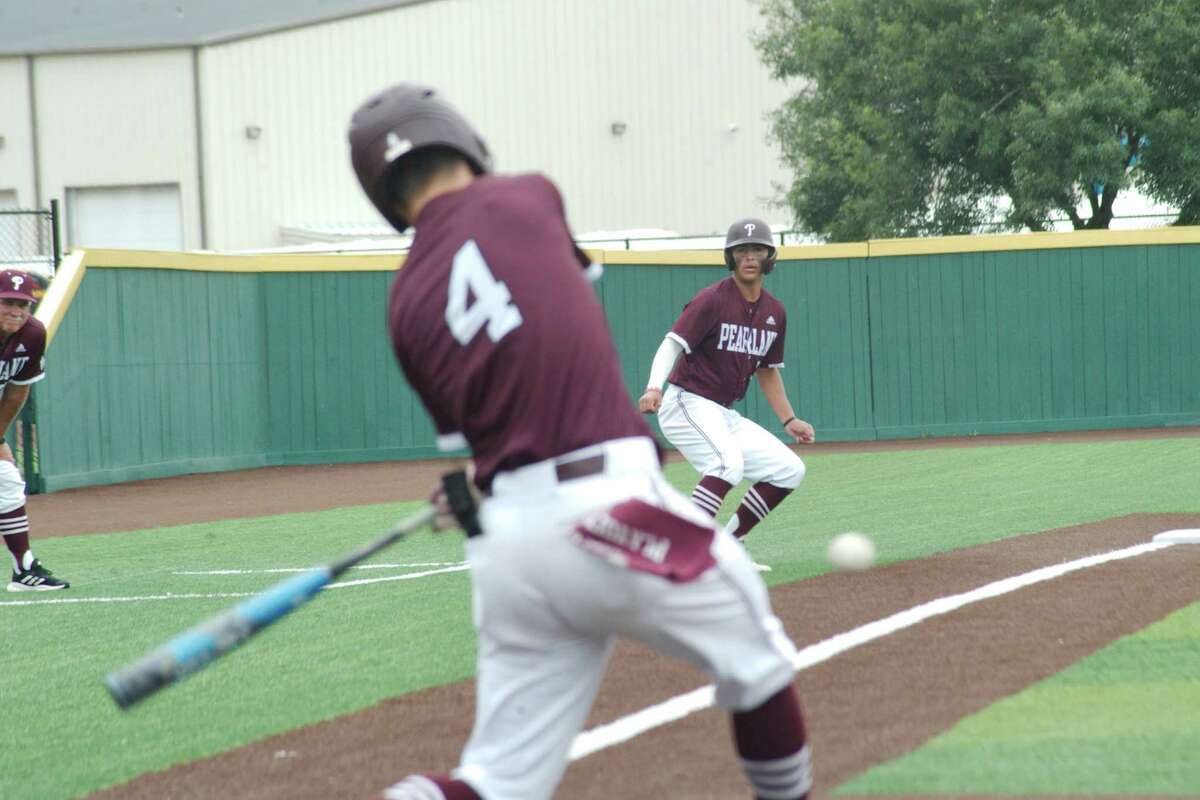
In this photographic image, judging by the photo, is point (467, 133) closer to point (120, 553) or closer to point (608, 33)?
→ point (120, 553)

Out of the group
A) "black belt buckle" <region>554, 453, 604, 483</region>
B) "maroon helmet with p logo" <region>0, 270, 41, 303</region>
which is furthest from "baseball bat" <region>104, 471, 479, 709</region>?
"maroon helmet with p logo" <region>0, 270, 41, 303</region>

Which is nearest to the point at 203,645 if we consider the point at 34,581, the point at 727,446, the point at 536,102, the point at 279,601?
the point at 279,601

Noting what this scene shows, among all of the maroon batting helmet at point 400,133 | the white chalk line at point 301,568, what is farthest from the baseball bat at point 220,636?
the white chalk line at point 301,568

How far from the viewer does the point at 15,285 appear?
33.9 feet

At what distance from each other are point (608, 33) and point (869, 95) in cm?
896

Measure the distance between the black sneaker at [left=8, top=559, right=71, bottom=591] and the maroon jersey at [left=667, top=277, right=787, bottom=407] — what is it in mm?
4339

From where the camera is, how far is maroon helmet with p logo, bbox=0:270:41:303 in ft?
33.9

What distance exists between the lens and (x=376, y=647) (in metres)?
8.09

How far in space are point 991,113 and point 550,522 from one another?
29438 mm

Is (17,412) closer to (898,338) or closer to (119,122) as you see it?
(898,338)

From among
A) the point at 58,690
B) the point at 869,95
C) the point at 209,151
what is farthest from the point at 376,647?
the point at 209,151

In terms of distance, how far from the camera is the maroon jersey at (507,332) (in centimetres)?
345

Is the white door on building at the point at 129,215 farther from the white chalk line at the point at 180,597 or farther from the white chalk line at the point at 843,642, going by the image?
Answer: the white chalk line at the point at 843,642

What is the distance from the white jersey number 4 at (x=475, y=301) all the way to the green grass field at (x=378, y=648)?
220cm
